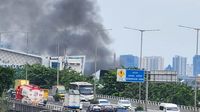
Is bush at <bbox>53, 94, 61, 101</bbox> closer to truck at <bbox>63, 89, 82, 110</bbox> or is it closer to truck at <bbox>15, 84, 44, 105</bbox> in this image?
truck at <bbox>15, 84, 44, 105</bbox>

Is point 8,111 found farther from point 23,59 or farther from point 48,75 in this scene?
point 23,59

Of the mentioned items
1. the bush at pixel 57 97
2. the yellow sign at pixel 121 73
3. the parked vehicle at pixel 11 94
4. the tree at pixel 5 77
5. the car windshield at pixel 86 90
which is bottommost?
the bush at pixel 57 97

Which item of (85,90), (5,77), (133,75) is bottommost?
(85,90)

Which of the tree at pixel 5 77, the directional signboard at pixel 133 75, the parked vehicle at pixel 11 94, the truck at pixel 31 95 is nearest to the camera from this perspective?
the tree at pixel 5 77

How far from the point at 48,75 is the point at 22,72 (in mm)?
7527

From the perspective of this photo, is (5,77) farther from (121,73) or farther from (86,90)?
(86,90)

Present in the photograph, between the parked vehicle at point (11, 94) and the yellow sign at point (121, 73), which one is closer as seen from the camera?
the yellow sign at point (121, 73)

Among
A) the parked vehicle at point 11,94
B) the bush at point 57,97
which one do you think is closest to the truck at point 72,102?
the parked vehicle at point 11,94

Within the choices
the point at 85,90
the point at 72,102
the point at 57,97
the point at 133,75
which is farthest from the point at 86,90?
the point at 72,102

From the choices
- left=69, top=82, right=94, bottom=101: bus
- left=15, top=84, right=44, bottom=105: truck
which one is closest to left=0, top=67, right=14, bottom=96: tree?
left=15, top=84, right=44, bottom=105: truck

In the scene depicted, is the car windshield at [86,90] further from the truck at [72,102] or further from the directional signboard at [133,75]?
the truck at [72,102]

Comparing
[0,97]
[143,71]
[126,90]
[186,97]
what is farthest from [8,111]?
[126,90]

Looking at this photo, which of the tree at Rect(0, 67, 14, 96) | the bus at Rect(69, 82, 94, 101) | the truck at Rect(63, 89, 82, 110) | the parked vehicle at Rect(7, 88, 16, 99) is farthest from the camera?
the bus at Rect(69, 82, 94, 101)

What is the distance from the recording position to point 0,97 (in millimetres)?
73375
